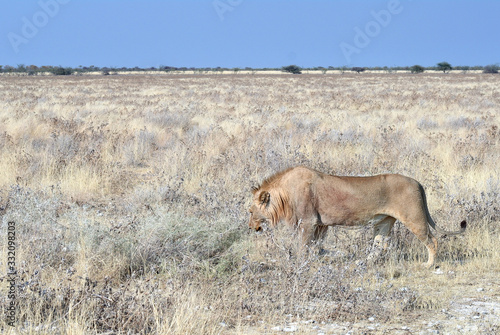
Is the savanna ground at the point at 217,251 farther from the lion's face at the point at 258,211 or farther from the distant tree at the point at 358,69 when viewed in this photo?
the distant tree at the point at 358,69

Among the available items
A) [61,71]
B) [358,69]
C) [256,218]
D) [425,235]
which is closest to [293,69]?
[358,69]

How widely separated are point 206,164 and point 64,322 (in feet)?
20.0

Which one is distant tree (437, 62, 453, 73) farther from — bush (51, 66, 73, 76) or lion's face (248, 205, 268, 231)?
lion's face (248, 205, 268, 231)

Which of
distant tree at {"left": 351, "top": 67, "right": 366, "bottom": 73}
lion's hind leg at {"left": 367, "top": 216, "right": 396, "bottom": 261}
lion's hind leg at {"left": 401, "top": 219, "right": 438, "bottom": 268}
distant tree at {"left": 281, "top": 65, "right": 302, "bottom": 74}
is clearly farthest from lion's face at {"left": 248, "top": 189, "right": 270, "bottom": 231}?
distant tree at {"left": 351, "top": 67, "right": 366, "bottom": 73}

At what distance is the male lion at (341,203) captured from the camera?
546 centimetres

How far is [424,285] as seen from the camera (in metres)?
5.20

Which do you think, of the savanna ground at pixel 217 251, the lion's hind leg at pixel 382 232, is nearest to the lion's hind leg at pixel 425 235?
the savanna ground at pixel 217 251

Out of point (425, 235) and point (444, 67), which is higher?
point (444, 67)

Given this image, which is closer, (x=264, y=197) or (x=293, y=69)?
(x=264, y=197)

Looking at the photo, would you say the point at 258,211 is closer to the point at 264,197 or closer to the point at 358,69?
the point at 264,197

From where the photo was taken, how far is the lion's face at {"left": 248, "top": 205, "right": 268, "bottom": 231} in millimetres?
5770

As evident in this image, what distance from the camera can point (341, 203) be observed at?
5.51 m

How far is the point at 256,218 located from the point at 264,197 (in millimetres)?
270

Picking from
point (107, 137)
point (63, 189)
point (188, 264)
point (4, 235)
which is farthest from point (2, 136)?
point (188, 264)
